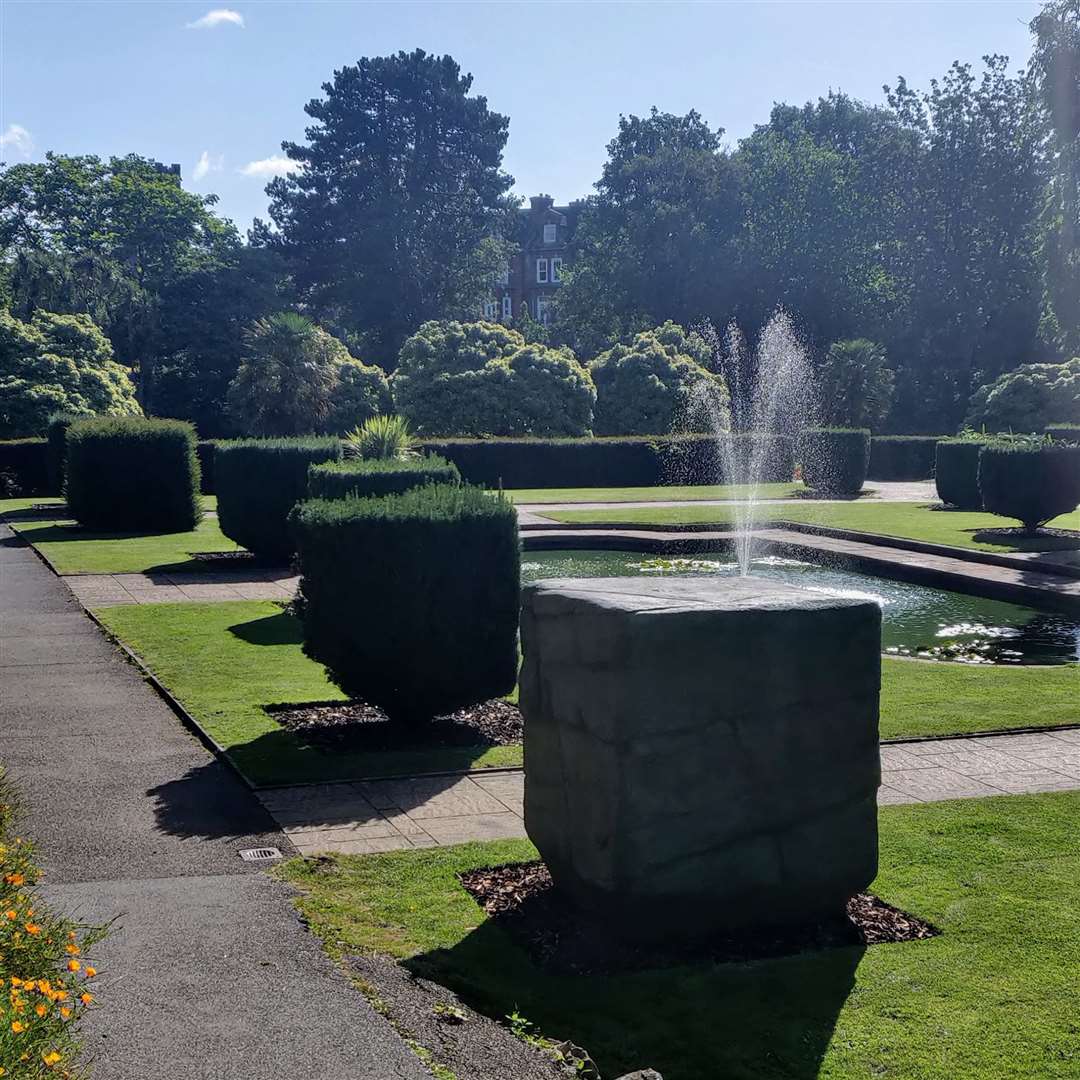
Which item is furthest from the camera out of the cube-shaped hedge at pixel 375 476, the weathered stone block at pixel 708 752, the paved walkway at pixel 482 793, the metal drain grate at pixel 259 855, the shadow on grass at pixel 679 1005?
the cube-shaped hedge at pixel 375 476

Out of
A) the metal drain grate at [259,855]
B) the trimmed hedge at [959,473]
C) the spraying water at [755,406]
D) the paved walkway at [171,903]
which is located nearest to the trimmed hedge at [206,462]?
the spraying water at [755,406]

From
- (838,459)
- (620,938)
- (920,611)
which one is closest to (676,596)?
(620,938)

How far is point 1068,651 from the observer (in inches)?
519

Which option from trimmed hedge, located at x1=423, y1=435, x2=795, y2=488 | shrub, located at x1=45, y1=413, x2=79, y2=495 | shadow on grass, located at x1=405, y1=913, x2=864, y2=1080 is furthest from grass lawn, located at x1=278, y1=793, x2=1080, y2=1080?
trimmed hedge, located at x1=423, y1=435, x2=795, y2=488

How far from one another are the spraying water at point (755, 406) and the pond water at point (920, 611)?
395 centimetres

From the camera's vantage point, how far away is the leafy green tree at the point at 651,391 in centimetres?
4388

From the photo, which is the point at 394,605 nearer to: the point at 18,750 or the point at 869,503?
the point at 18,750

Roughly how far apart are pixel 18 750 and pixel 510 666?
10.5 feet

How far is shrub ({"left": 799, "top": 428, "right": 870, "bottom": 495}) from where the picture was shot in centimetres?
3488

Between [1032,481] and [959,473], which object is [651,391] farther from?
[1032,481]

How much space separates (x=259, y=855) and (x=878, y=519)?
828 inches

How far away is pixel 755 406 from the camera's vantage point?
51.6 metres

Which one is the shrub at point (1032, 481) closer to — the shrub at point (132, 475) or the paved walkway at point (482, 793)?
the paved walkway at point (482, 793)

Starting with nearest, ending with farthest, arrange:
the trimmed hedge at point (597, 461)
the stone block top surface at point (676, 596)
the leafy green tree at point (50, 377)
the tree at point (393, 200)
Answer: the stone block top surface at point (676, 596), the trimmed hedge at point (597, 461), the leafy green tree at point (50, 377), the tree at point (393, 200)
